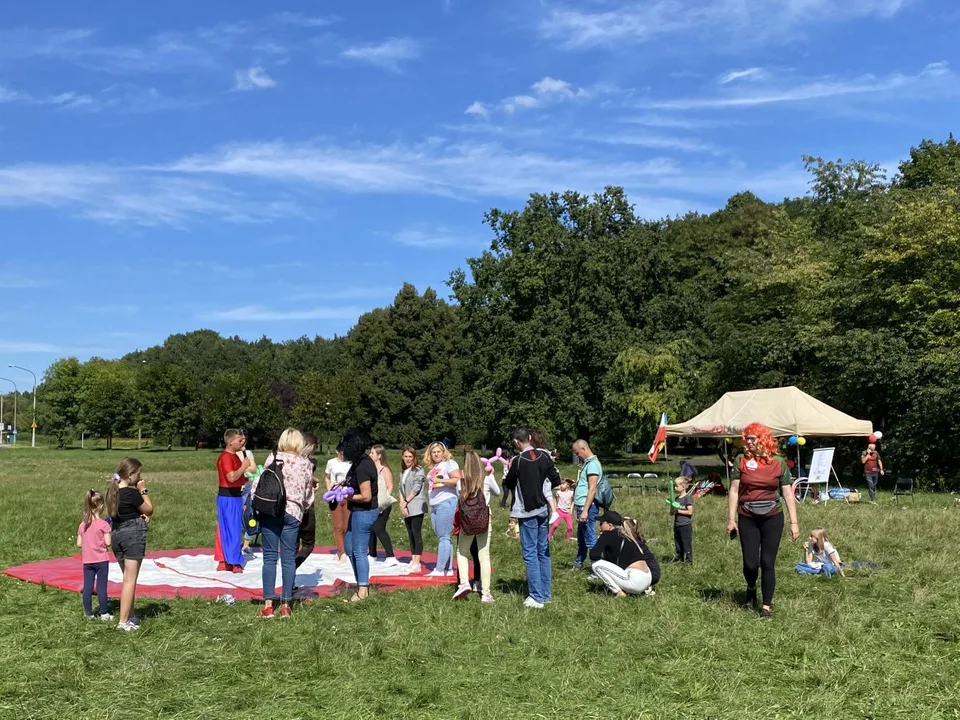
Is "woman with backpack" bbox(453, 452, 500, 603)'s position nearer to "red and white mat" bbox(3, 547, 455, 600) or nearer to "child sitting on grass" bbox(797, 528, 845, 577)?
"red and white mat" bbox(3, 547, 455, 600)

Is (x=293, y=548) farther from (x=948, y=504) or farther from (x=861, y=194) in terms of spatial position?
(x=861, y=194)

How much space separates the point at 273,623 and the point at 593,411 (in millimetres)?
32858

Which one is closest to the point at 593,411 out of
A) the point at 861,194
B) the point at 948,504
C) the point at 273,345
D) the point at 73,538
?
the point at 861,194

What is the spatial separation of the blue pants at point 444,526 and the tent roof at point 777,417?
15639mm

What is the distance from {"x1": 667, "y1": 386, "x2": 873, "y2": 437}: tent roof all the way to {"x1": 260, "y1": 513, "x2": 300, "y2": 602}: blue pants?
61.2ft

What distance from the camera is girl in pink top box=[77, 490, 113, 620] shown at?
8.34 metres

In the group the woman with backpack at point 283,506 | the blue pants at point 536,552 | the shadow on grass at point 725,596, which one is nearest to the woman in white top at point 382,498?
the woman with backpack at point 283,506

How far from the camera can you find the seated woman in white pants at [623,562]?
9.38 metres

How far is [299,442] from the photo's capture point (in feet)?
28.7

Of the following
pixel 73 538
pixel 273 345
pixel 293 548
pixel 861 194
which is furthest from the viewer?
pixel 273 345

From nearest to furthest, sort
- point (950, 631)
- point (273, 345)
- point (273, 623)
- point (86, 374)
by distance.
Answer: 1. point (950, 631)
2. point (273, 623)
3. point (86, 374)
4. point (273, 345)

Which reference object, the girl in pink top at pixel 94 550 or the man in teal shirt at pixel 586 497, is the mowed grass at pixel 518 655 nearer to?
the girl in pink top at pixel 94 550

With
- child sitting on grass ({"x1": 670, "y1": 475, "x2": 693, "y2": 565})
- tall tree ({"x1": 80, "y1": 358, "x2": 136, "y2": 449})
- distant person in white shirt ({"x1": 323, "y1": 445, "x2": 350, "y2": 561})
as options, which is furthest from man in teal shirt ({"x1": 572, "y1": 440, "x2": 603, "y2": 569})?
tall tree ({"x1": 80, "y1": 358, "x2": 136, "y2": 449})

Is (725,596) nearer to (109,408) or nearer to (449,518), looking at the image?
(449,518)
